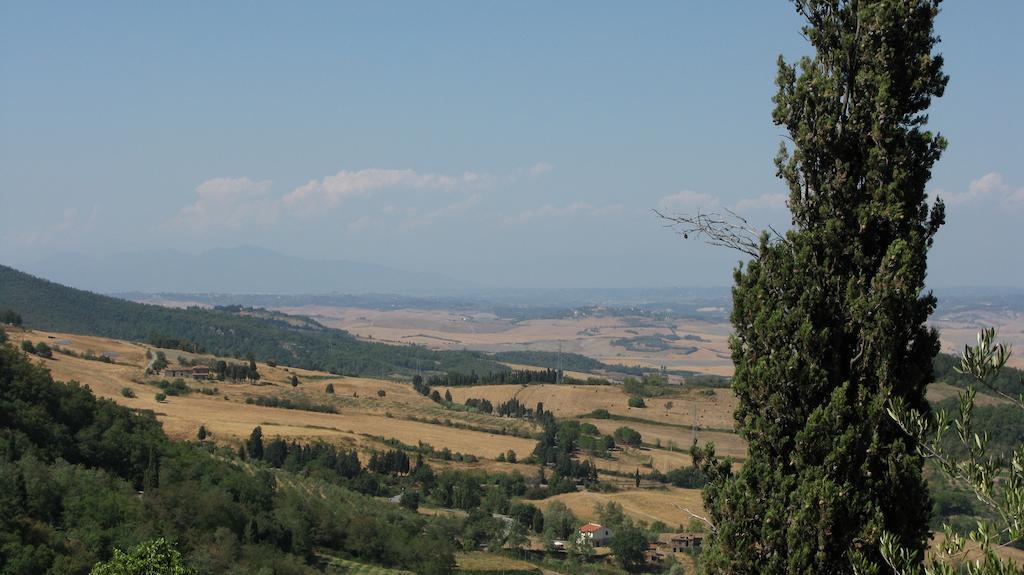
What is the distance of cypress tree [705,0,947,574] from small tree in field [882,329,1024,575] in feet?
3.15

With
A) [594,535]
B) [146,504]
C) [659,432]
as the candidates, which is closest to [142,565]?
[146,504]

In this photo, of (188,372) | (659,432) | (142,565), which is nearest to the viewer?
(142,565)

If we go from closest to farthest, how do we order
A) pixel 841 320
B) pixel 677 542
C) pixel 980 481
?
1. pixel 980 481
2. pixel 841 320
3. pixel 677 542

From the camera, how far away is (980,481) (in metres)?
9.16

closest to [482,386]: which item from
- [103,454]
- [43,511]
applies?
[103,454]

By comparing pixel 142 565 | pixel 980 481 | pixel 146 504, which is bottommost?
pixel 146 504

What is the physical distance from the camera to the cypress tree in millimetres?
10797

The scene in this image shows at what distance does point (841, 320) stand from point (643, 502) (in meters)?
72.0

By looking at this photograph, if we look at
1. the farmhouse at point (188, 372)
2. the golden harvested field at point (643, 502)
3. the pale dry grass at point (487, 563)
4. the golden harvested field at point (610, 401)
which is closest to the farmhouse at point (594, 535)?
the golden harvested field at point (643, 502)

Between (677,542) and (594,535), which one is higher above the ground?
(594,535)

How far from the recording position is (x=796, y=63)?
473 inches

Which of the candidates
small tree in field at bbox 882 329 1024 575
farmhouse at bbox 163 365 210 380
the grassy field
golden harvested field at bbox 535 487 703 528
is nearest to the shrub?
golden harvested field at bbox 535 487 703 528

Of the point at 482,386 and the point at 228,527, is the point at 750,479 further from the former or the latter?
the point at 482,386

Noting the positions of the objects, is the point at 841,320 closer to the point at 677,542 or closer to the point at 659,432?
the point at 677,542
